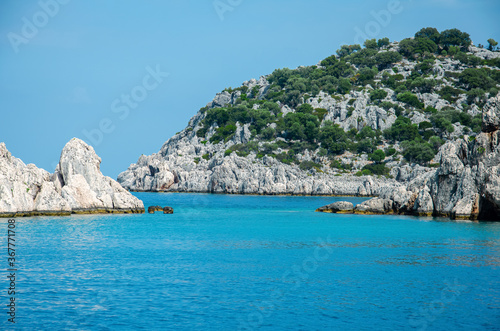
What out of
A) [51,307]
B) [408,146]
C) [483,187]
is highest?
[408,146]

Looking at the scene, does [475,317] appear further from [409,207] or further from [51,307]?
[409,207]

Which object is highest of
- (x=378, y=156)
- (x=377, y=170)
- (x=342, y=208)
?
(x=378, y=156)

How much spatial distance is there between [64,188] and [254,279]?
47.2m

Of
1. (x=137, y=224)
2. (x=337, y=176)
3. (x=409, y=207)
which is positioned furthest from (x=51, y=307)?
(x=337, y=176)

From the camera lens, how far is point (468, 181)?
2785 inches

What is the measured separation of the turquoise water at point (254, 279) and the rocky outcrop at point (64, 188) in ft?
17.7

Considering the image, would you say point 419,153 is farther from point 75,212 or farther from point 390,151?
point 75,212

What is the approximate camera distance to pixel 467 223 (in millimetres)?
68375

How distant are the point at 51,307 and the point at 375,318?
1715 cm

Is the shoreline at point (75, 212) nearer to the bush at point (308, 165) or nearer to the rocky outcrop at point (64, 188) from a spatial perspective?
the rocky outcrop at point (64, 188)

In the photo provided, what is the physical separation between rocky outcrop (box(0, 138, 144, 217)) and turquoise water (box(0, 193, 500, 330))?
5385 millimetres

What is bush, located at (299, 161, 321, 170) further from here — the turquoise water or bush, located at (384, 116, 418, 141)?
the turquoise water

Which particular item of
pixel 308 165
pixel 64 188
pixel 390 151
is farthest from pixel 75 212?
pixel 390 151

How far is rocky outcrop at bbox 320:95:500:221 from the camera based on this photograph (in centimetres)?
6856
